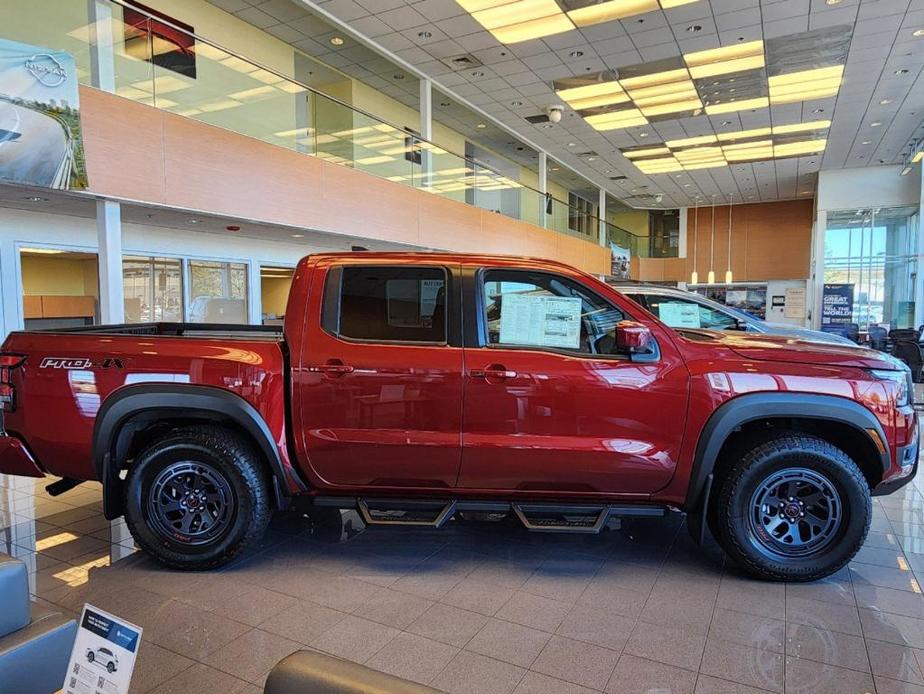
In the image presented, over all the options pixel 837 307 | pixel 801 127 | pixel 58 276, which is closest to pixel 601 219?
pixel 837 307

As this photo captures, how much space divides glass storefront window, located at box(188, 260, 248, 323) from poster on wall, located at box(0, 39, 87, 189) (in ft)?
10.2

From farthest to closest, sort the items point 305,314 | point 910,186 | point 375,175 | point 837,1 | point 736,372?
1. point 910,186
2. point 375,175
3. point 837,1
4. point 305,314
5. point 736,372

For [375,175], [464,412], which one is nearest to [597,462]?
[464,412]

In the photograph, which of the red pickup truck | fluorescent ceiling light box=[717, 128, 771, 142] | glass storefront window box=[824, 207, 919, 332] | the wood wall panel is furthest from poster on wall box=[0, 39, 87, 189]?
glass storefront window box=[824, 207, 919, 332]

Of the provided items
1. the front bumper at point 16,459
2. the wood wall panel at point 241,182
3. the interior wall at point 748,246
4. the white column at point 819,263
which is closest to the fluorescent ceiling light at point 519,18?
the wood wall panel at point 241,182

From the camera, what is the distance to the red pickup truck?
2941mm

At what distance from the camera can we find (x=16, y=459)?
3180 mm

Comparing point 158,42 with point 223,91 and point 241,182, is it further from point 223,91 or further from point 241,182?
point 241,182

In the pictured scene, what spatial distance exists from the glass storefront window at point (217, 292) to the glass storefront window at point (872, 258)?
15617 mm

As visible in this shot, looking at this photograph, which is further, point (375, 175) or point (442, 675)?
point (375, 175)

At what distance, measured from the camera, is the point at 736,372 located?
2.92 meters

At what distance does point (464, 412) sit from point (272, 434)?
98 cm

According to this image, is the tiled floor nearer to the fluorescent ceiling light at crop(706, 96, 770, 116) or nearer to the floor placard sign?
the floor placard sign

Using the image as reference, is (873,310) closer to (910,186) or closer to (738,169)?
(910,186)
